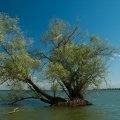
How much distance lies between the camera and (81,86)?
41.9 meters

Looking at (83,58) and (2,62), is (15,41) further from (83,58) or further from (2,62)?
(83,58)

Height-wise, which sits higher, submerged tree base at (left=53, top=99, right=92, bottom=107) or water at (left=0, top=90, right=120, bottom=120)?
submerged tree base at (left=53, top=99, right=92, bottom=107)

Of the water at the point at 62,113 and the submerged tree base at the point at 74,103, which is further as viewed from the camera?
the submerged tree base at the point at 74,103

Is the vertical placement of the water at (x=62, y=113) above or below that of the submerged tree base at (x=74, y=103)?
below

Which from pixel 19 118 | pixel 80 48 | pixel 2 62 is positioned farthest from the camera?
pixel 80 48

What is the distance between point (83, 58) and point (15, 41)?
7922mm

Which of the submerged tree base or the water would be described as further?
the submerged tree base

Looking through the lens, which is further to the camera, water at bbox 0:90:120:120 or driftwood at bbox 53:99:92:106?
driftwood at bbox 53:99:92:106

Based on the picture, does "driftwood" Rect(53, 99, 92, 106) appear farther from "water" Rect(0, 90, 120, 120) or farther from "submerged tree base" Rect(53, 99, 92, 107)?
"water" Rect(0, 90, 120, 120)

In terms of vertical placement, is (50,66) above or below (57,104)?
above

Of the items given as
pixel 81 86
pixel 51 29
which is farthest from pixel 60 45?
pixel 81 86

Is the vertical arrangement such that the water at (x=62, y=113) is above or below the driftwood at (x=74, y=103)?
below

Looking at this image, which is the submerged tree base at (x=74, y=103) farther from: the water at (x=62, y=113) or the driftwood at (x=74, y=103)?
the water at (x=62, y=113)

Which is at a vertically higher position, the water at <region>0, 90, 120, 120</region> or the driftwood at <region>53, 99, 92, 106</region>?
the driftwood at <region>53, 99, 92, 106</region>
